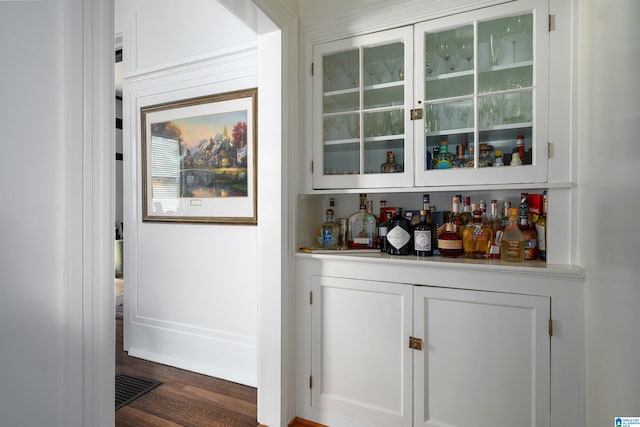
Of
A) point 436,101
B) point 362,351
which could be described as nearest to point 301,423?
point 362,351

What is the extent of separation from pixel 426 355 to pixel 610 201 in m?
0.97

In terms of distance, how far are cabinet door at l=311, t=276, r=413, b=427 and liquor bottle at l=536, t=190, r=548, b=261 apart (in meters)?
0.61

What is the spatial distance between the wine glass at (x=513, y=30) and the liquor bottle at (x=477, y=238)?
2.50 feet

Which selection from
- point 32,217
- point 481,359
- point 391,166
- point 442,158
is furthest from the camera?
point 391,166

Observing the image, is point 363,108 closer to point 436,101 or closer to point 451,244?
point 436,101

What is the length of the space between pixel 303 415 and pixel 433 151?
1569 mm

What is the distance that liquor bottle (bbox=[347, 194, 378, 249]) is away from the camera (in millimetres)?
1958

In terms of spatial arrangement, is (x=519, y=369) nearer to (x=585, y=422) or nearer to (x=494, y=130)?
(x=585, y=422)

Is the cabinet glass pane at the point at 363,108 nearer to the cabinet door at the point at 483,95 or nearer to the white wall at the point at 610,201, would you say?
the cabinet door at the point at 483,95

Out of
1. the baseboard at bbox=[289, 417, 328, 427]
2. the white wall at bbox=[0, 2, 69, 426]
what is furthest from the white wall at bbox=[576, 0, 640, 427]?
the white wall at bbox=[0, 2, 69, 426]

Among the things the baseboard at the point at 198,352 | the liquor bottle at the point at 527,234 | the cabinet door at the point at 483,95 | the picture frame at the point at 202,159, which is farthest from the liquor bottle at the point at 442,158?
the baseboard at the point at 198,352

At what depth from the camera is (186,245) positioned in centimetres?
254

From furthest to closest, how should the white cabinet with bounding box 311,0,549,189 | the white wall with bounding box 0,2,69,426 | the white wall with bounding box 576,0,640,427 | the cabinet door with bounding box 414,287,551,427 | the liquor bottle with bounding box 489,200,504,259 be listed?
1. the liquor bottle with bounding box 489,200,504,259
2. the white cabinet with bounding box 311,0,549,189
3. the cabinet door with bounding box 414,287,551,427
4. the white wall with bounding box 576,0,640,427
5. the white wall with bounding box 0,2,69,426

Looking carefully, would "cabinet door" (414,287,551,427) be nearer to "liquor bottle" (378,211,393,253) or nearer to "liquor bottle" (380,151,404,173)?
"liquor bottle" (378,211,393,253)
